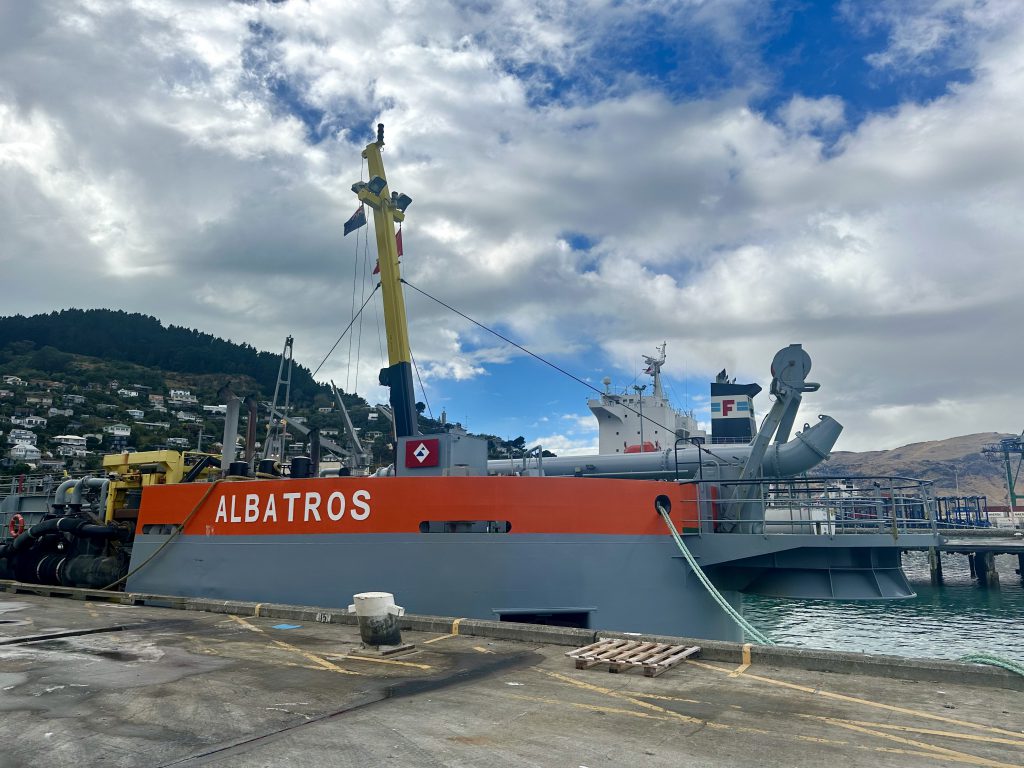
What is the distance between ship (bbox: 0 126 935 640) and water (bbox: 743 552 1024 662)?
2.20 m

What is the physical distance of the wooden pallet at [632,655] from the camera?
7.49 meters

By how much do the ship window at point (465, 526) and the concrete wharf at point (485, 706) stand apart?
7.49 ft

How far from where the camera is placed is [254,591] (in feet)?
44.8

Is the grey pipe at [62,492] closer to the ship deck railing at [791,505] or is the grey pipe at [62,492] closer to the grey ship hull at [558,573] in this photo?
the grey ship hull at [558,573]

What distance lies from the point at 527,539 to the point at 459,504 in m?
1.34

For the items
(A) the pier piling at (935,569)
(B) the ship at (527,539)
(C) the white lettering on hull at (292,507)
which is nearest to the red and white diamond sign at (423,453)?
(B) the ship at (527,539)

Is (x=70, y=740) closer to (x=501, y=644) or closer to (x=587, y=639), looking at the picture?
(x=501, y=644)

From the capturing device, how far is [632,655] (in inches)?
316

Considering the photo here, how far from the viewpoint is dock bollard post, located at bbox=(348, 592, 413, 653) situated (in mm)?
8844

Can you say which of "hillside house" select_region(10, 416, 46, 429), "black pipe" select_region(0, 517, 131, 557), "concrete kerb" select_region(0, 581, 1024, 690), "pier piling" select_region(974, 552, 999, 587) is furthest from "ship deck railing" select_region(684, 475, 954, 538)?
"hillside house" select_region(10, 416, 46, 429)

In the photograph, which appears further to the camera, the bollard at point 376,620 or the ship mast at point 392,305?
the ship mast at point 392,305

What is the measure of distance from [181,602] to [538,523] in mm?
7418

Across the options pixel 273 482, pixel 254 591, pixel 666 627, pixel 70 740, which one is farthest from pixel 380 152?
pixel 70 740

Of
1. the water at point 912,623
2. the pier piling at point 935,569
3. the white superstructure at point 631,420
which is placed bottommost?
the water at point 912,623
